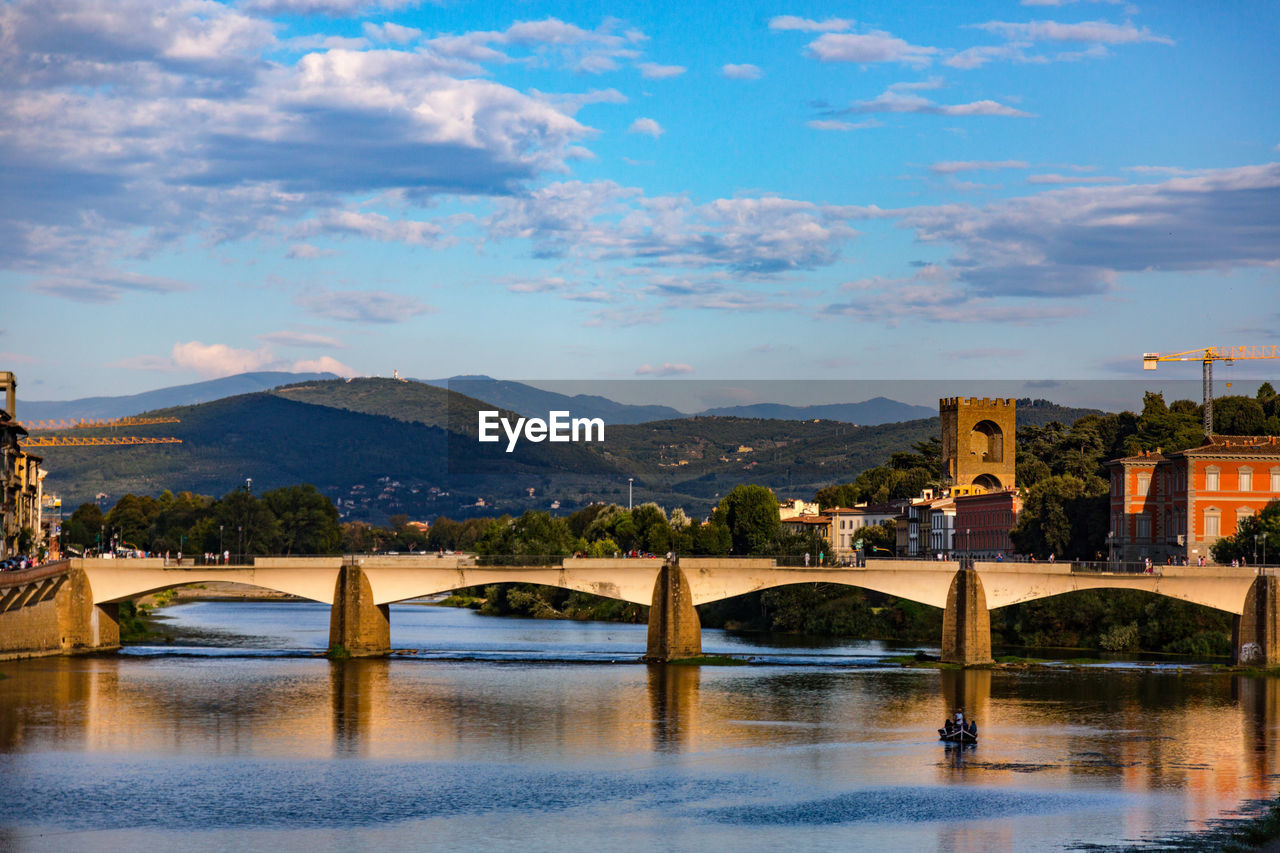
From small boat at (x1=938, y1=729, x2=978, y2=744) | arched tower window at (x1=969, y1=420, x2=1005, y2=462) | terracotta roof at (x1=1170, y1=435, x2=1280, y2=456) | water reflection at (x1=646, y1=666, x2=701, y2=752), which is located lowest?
water reflection at (x1=646, y1=666, x2=701, y2=752)

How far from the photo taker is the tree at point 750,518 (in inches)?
5527

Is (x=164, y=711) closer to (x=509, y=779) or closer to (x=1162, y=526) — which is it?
(x=509, y=779)

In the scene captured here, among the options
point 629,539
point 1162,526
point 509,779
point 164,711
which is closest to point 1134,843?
point 509,779

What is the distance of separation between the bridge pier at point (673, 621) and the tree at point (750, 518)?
5640 cm

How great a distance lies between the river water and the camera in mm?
41031

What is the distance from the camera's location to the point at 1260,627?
79562 millimetres

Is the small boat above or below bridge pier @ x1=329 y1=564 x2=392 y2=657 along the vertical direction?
below

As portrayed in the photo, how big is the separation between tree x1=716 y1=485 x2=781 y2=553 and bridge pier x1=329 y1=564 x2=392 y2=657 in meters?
59.5

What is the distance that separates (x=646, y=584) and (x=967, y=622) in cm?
1606

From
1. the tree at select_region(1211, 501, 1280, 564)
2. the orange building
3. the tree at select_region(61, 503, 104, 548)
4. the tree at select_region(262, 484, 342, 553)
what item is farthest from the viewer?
the tree at select_region(61, 503, 104, 548)

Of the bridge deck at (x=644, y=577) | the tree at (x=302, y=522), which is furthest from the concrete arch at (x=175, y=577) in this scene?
the tree at (x=302, y=522)

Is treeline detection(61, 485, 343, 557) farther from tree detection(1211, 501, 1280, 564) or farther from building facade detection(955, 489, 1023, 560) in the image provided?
tree detection(1211, 501, 1280, 564)

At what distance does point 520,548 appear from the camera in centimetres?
12850

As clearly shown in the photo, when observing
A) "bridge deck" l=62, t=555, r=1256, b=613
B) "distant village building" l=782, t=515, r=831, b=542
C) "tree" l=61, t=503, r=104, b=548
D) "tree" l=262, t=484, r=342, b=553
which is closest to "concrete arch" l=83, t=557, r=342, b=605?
"bridge deck" l=62, t=555, r=1256, b=613
